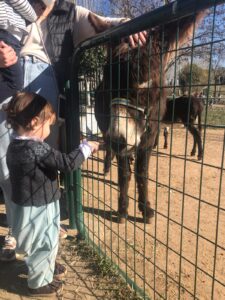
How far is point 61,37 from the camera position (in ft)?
8.30

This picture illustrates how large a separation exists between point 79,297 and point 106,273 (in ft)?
0.88

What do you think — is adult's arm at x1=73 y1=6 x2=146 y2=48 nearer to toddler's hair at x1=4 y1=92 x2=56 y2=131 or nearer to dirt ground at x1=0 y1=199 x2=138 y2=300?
toddler's hair at x1=4 y1=92 x2=56 y2=131

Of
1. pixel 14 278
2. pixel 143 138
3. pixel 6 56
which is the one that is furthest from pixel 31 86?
pixel 14 278

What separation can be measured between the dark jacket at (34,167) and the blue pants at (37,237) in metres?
0.07

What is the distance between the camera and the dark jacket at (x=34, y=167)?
6.15 ft

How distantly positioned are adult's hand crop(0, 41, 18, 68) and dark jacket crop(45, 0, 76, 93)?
0.46 meters

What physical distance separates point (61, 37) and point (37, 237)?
4.85ft

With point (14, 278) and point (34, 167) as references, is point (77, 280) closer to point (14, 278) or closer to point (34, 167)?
point (14, 278)

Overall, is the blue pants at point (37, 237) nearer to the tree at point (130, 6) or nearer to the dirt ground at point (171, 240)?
the dirt ground at point (171, 240)

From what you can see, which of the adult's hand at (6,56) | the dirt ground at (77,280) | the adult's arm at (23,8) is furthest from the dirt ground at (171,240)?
the adult's arm at (23,8)

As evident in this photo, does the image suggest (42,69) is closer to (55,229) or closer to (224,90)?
(55,229)

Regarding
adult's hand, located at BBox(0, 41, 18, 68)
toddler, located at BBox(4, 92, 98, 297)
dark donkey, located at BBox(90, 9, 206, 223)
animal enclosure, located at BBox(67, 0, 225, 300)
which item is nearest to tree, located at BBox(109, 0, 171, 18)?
animal enclosure, located at BBox(67, 0, 225, 300)

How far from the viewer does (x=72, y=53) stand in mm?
2654

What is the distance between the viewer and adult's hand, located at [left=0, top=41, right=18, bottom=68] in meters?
2.02
